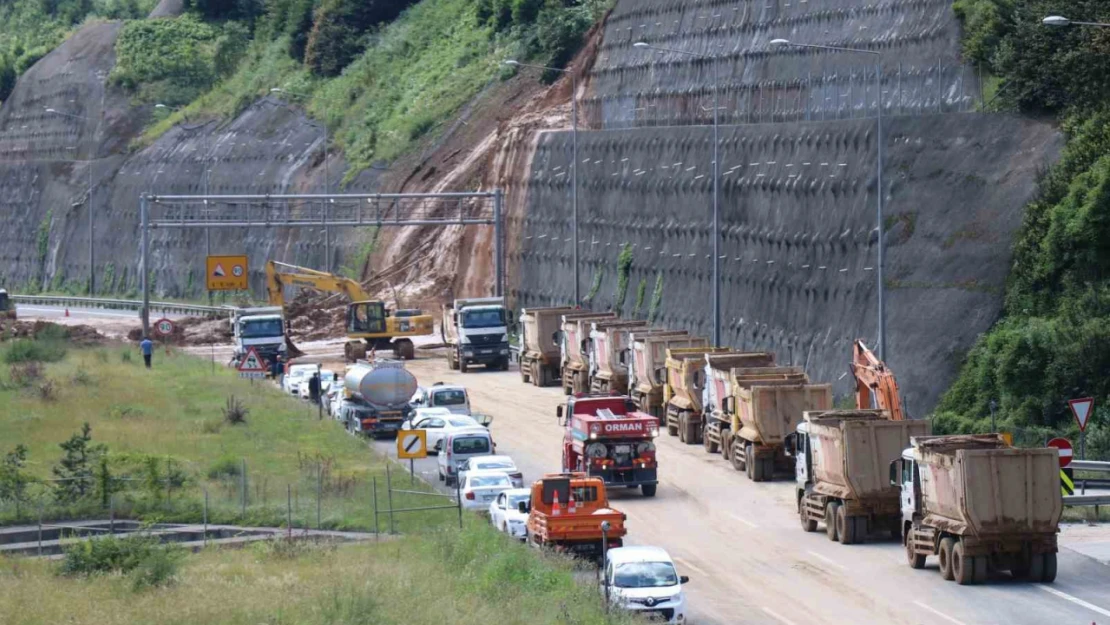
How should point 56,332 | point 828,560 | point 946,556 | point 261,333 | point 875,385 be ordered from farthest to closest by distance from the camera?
1. point 56,332
2. point 261,333
3. point 875,385
4. point 828,560
5. point 946,556

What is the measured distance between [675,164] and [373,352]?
567 inches

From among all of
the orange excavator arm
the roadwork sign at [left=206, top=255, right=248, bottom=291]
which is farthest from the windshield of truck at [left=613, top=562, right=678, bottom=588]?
the roadwork sign at [left=206, top=255, right=248, bottom=291]

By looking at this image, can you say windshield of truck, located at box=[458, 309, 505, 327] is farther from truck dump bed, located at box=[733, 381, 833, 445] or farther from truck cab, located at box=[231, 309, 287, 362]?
truck dump bed, located at box=[733, 381, 833, 445]

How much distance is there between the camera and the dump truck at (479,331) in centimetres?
6844

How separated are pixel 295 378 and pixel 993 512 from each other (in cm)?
3786

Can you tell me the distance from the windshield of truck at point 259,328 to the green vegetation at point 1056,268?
101 ft

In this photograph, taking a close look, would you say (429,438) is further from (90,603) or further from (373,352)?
(373,352)

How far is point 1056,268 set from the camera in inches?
1874

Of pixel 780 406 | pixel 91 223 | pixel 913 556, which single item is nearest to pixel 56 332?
pixel 91 223

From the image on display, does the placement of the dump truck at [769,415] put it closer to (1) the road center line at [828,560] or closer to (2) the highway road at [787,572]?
(2) the highway road at [787,572]

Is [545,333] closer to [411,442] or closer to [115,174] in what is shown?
[411,442]

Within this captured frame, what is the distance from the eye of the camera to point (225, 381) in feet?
213

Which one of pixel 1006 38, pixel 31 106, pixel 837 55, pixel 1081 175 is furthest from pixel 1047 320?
pixel 31 106

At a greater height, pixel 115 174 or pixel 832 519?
pixel 115 174
